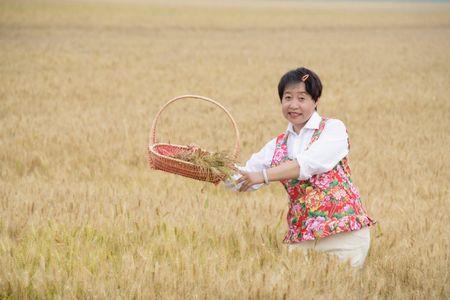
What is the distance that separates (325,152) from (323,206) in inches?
12.8

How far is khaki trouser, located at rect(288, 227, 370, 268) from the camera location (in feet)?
11.6

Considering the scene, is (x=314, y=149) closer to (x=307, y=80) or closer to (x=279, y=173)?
(x=279, y=173)

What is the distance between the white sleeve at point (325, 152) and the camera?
340cm

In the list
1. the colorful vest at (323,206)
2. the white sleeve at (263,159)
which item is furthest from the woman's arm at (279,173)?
the white sleeve at (263,159)

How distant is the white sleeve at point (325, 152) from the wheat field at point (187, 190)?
1.67 feet

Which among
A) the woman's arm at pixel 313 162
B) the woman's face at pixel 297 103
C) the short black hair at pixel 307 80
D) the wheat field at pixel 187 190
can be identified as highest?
the short black hair at pixel 307 80

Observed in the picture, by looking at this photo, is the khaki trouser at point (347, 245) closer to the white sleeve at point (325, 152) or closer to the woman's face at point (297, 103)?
the white sleeve at point (325, 152)

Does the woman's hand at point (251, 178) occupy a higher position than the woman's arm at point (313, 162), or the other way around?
the woman's arm at point (313, 162)

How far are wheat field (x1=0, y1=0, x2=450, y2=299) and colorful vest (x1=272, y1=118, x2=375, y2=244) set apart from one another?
0.20 m

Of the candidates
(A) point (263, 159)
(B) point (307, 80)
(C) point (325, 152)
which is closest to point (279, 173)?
(C) point (325, 152)

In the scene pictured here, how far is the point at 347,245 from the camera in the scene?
3.54 meters

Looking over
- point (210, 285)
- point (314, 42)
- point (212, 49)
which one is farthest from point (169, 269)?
point (314, 42)

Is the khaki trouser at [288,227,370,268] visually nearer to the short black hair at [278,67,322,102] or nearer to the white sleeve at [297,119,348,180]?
the white sleeve at [297,119,348,180]

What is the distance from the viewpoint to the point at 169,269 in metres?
3.08
